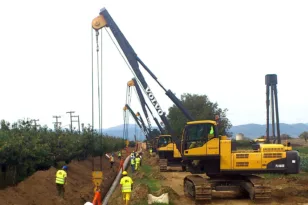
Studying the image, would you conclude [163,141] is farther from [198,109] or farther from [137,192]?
[198,109]

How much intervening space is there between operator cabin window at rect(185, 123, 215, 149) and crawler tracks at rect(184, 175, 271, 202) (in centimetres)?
177

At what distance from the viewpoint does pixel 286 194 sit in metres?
20.6

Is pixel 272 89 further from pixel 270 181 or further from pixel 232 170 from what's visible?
pixel 232 170

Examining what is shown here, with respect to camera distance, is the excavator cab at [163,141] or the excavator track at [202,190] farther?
the excavator cab at [163,141]

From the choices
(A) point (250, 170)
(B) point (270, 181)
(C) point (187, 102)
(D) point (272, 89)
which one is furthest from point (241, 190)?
(C) point (187, 102)

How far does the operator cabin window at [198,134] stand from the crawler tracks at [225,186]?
1.77m

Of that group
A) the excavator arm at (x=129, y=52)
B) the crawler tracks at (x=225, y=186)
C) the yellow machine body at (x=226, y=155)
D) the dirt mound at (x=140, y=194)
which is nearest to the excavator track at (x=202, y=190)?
the crawler tracks at (x=225, y=186)

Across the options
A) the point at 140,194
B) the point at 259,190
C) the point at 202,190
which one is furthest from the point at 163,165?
the point at 259,190

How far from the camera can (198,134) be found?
19672 millimetres

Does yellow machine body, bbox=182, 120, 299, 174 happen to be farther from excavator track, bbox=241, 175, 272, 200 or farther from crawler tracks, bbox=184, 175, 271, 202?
excavator track, bbox=241, 175, 272, 200

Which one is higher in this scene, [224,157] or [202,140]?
[202,140]

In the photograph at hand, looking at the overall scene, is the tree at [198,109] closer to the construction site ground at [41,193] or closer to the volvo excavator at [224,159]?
the construction site ground at [41,193]

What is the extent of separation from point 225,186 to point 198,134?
9.77 ft

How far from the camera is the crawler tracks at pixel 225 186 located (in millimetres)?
18594
